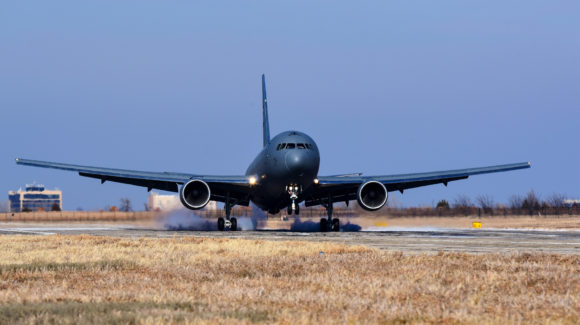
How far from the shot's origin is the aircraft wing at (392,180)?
44.1 metres

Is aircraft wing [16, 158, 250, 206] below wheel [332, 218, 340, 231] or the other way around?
the other way around

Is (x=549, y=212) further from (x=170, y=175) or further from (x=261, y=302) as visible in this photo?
(x=261, y=302)

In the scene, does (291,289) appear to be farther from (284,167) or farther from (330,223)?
(330,223)

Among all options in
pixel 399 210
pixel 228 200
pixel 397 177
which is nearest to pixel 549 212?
pixel 399 210

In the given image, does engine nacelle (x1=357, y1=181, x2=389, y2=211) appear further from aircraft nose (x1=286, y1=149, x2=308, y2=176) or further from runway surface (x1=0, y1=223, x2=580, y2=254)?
aircraft nose (x1=286, y1=149, x2=308, y2=176)

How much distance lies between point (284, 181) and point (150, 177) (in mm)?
8541

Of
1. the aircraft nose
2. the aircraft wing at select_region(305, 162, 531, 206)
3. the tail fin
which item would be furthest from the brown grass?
the tail fin

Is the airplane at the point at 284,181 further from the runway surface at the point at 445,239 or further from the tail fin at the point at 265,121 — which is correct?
the tail fin at the point at 265,121

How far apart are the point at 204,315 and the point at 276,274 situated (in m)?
5.37

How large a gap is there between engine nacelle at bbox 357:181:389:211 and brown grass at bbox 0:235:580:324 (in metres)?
23.0

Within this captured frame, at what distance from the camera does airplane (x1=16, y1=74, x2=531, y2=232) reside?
135 ft

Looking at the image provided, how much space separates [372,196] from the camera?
42.2 m

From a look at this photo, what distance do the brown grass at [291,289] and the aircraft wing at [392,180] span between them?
82.8 feet

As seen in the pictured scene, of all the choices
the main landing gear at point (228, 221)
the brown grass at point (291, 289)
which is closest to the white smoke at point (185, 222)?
the main landing gear at point (228, 221)
